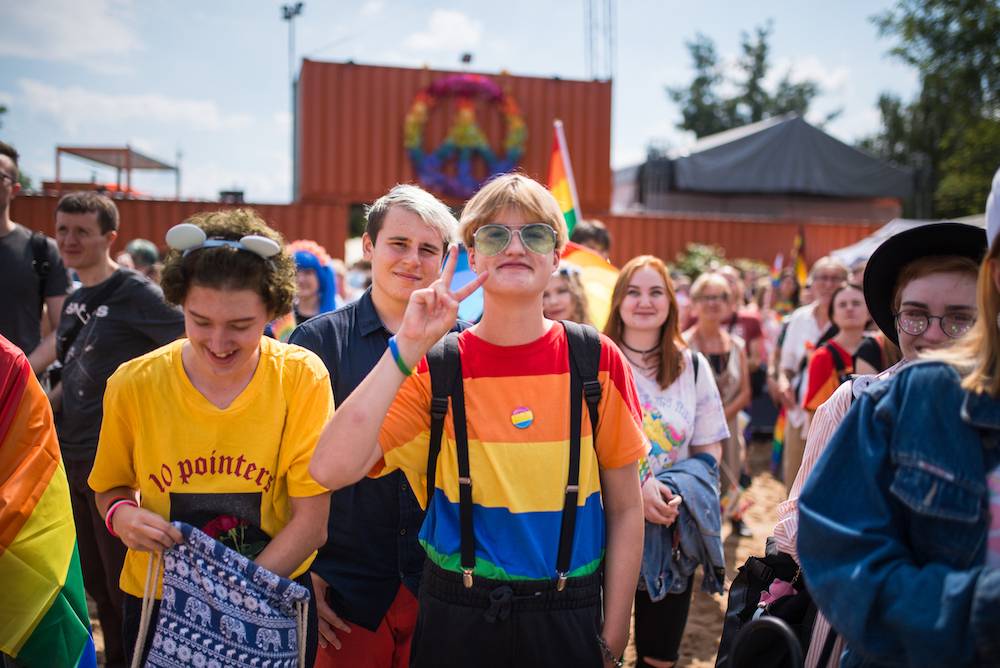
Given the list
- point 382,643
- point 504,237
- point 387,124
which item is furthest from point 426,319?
point 387,124

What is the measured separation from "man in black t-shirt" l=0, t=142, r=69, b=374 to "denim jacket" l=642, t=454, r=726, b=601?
10.6 feet

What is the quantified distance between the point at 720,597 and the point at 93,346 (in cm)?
402

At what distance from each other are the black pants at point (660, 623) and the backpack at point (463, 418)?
1269 mm

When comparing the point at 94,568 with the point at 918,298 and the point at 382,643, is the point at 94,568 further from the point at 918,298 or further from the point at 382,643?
the point at 918,298

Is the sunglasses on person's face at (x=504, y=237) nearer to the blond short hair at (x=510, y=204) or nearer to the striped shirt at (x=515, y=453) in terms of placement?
the blond short hair at (x=510, y=204)

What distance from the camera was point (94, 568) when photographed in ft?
12.2

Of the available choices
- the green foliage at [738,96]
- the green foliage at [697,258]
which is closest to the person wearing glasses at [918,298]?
the green foliage at [697,258]

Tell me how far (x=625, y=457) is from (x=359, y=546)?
3.09 feet

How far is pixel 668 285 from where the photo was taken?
3.31 meters

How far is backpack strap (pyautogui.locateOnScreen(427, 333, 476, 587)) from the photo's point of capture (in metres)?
1.78

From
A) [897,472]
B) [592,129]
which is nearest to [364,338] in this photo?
[897,472]

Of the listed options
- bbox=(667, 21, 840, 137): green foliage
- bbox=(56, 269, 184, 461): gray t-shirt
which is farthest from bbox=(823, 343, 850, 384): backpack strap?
bbox=(667, 21, 840, 137): green foliage

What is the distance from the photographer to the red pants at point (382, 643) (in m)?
2.31

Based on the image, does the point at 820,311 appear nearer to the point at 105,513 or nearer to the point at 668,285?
the point at 668,285
